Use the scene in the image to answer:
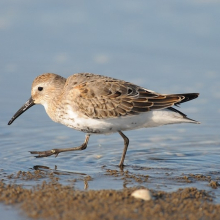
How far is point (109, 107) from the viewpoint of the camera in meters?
8.47

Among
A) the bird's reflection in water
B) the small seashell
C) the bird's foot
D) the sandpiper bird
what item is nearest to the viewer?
the small seashell

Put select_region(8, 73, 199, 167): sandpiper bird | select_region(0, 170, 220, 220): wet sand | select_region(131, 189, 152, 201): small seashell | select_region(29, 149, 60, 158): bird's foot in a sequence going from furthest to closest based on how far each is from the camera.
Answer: select_region(29, 149, 60, 158): bird's foot → select_region(8, 73, 199, 167): sandpiper bird → select_region(131, 189, 152, 201): small seashell → select_region(0, 170, 220, 220): wet sand

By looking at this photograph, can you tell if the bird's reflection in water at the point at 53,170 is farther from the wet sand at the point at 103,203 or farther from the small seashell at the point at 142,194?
the small seashell at the point at 142,194

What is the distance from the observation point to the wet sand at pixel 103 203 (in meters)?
6.06

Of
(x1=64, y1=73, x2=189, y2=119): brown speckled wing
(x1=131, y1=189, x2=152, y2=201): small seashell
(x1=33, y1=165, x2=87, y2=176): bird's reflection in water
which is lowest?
(x1=131, y1=189, x2=152, y2=201): small seashell

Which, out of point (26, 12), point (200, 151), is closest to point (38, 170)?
point (200, 151)

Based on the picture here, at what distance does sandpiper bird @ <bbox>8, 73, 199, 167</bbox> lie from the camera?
8445mm

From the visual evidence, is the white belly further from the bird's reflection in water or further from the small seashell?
the small seashell

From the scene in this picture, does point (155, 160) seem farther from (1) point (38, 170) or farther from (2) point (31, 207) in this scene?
(2) point (31, 207)

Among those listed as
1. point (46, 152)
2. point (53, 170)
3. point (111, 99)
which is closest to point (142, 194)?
point (53, 170)

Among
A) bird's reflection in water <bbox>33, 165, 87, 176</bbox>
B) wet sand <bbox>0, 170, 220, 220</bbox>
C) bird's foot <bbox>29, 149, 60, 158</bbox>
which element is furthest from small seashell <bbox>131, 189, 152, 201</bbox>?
bird's foot <bbox>29, 149, 60, 158</bbox>

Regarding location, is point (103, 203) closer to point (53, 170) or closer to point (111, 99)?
point (53, 170)

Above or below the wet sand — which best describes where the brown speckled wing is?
above

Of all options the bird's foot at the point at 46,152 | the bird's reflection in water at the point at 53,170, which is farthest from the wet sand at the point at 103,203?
the bird's foot at the point at 46,152
